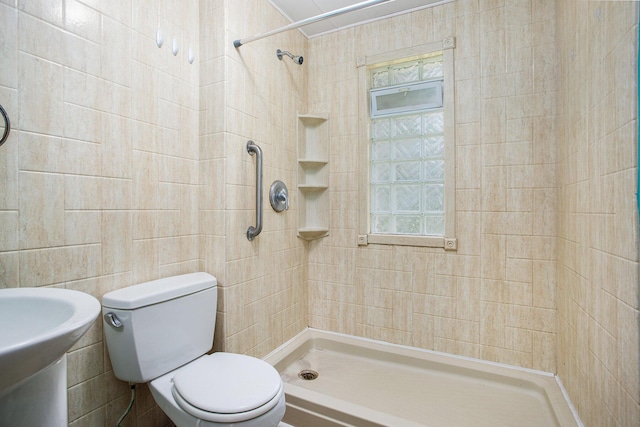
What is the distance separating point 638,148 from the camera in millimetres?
816

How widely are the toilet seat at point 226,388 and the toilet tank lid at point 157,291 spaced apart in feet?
1.05

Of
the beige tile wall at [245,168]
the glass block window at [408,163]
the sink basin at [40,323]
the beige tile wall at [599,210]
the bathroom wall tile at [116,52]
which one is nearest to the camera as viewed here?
the sink basin at [40,323]

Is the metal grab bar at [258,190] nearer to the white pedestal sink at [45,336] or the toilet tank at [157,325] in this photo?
the toilet tank at [157,325]

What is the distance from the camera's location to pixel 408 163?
80.5 inches

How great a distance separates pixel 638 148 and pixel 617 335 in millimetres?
566

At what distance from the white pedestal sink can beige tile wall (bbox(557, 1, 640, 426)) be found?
141 cm

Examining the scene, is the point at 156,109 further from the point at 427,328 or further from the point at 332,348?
the point at 427,328

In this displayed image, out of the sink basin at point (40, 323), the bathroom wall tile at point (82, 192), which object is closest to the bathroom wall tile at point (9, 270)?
the sink basin at point (40, 323)

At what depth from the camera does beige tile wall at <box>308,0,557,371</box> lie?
1.67 m

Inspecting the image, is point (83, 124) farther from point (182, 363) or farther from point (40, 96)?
point (182, 363)

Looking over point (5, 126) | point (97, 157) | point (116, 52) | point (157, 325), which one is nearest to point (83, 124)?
point (97, 157)

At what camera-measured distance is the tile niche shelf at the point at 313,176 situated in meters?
2.17

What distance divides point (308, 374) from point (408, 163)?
4.86 ft

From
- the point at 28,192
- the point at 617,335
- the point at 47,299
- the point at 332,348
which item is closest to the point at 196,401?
the point at 47,299
